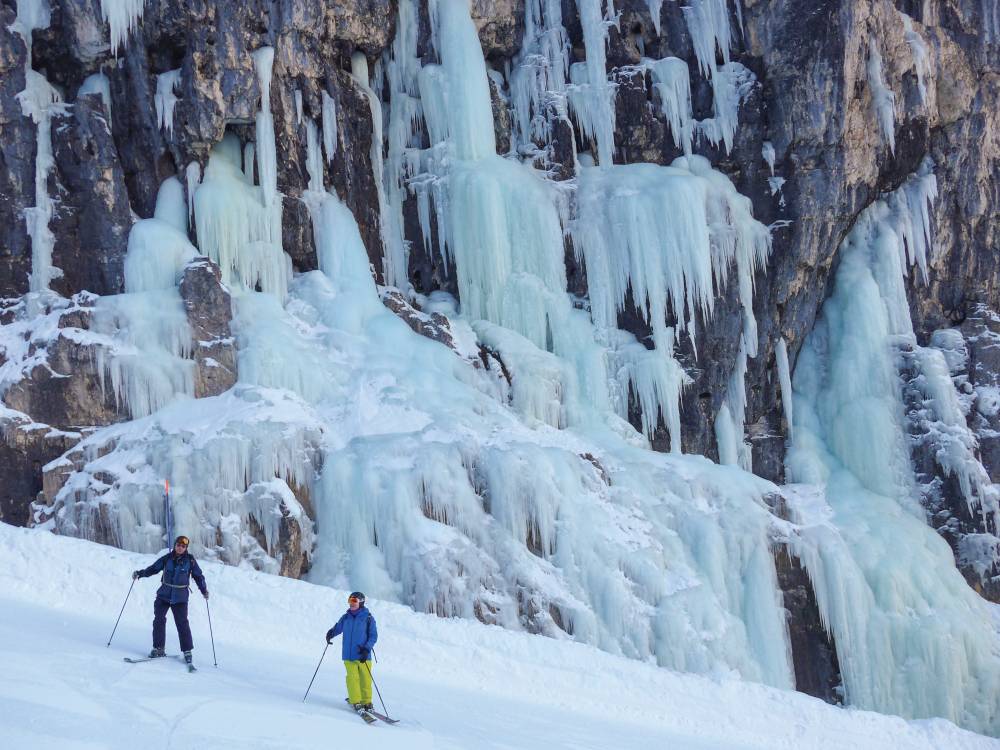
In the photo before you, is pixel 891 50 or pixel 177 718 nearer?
pixel 177 718

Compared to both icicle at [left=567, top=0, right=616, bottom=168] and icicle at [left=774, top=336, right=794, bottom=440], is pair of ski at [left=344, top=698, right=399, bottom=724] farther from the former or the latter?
icicle at [left=567, top=0, right=616, bottom=168]

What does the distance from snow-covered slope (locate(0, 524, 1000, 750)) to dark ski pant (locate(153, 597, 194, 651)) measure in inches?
10.0

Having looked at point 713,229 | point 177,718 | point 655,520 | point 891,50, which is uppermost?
point 891,50

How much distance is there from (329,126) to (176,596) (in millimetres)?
15031

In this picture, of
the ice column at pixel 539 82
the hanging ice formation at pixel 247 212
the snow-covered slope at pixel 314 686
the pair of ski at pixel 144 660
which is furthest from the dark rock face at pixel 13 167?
the pair of ski at pixel 144 660

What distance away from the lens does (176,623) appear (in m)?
11.0

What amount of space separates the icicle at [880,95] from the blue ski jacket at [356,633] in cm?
2051

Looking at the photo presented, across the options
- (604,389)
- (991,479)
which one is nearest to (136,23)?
(604,389)

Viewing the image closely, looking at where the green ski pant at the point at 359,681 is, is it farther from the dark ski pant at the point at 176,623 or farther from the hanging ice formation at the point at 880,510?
the hanging ice formation at the point at 880,510

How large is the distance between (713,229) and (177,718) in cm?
1894

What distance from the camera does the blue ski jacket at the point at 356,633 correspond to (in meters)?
10.2

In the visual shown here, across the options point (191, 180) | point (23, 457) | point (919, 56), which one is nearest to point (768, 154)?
point (919, 56)

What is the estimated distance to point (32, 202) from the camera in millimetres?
21109

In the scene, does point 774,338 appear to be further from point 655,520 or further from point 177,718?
point 177,718
